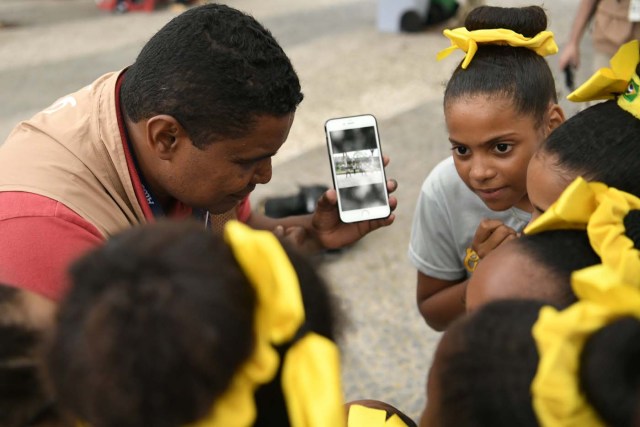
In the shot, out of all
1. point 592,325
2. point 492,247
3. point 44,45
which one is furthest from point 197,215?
point 44,45

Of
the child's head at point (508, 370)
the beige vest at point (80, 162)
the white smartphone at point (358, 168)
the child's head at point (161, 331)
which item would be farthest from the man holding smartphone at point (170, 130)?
the child's head at point (508, 370)

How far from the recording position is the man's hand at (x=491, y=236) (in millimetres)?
1595

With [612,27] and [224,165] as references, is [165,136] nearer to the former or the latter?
[224,165]

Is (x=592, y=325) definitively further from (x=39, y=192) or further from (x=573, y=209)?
(x=39, y=192)

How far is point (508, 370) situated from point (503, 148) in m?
0.97

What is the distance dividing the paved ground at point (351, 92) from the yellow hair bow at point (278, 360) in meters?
0.25

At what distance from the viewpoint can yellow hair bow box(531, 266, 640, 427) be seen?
0.84m

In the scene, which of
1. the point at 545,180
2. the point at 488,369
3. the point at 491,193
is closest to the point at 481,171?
the point at 491,193

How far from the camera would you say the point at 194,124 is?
168 centimetres

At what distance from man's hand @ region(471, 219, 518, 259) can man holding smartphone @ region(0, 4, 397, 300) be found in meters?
0.58

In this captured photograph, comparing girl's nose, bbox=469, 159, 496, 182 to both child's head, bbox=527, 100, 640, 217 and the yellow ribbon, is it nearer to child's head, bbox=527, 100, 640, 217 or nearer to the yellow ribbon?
child's head, bbox=527, 100, 640, 217

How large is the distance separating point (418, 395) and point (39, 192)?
1.64 m

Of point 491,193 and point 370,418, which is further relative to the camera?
point 491,193

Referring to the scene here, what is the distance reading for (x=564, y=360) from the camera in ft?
2.80
